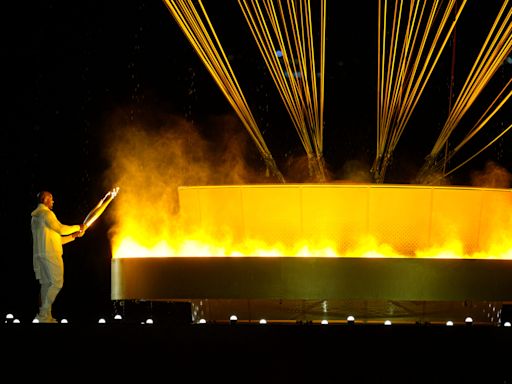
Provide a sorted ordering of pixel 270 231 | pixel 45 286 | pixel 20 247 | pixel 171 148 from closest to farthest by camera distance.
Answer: pixel 45 286 → pixel 270 231 → pixel 20 247 → pixel 171 148

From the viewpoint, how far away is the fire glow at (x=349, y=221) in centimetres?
1519

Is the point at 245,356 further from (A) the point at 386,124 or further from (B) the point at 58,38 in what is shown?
(B) the point at 58,38

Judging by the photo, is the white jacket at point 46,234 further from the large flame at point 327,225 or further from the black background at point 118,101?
the black background at point 118,101

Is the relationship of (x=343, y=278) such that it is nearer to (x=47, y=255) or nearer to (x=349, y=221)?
(x=349, y=221)

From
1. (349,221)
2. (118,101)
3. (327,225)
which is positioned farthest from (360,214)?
(118,101)

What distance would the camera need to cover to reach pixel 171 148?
27.3 m

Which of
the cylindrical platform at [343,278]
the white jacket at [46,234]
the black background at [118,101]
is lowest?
the cylindrical platform at [343,278]

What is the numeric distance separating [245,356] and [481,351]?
8.15 feet

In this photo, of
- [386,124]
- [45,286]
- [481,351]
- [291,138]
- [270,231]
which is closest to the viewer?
[481,351]

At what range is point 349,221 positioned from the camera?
15.3 m

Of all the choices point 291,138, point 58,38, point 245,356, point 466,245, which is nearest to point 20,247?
point 58,38

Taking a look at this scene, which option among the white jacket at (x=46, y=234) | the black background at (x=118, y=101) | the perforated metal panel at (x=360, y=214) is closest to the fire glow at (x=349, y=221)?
the perforated metal panel at (x=360, y=214)

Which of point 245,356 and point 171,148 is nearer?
point 245,356

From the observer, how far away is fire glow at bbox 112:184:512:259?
1519 centimetres
